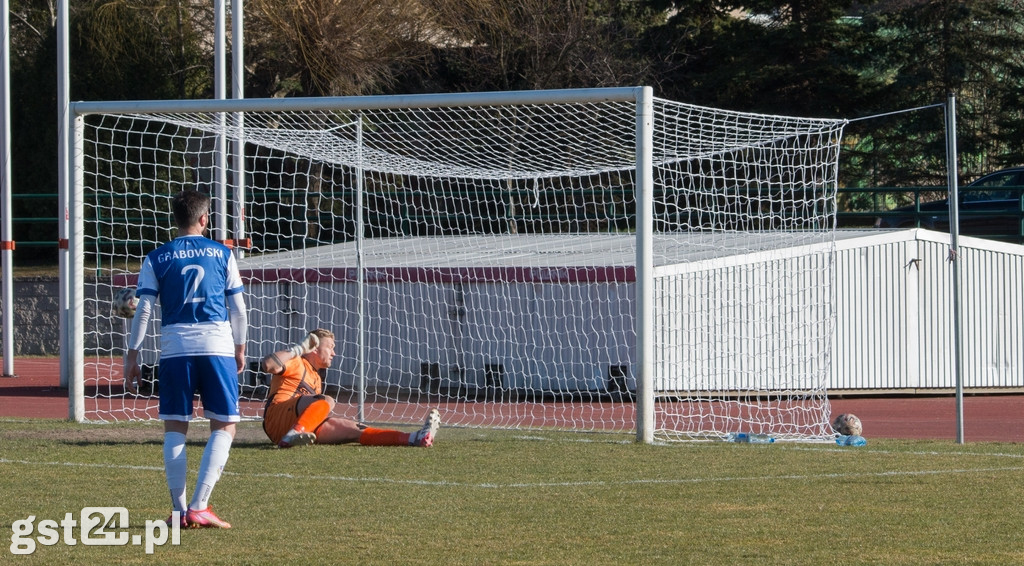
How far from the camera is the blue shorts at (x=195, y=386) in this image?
6828mm

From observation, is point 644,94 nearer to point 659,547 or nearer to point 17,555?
point 659,547

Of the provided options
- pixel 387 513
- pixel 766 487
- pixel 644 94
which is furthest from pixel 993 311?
pixel 387 513

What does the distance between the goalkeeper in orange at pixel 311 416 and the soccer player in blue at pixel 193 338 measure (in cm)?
318

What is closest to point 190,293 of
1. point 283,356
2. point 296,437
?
point 283,356

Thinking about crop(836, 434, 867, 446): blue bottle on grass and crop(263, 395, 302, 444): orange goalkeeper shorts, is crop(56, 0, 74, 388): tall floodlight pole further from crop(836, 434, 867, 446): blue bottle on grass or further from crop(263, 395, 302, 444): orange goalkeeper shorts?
crop(836, 434, 867, 446): blue bottle on grass

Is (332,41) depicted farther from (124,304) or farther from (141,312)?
(141,312)

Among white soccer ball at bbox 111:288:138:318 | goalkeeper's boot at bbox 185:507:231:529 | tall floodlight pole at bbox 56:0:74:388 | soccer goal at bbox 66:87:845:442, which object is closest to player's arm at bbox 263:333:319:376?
white soccer ball at bbox 111:288:138:318

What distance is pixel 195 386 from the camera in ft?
22.7

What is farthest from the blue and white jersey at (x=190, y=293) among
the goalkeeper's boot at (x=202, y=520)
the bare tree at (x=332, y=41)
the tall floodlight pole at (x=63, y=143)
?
the bare tree at (x=332, y=41)

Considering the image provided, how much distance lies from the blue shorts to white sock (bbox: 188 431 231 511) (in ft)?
0.35

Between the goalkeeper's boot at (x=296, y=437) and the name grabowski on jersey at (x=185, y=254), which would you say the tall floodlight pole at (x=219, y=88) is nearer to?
the goalkeeper's boot at (x=296, y=437)

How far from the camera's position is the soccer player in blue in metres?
6.81

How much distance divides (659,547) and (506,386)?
9.77 metres

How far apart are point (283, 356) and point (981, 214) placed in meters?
18.5
